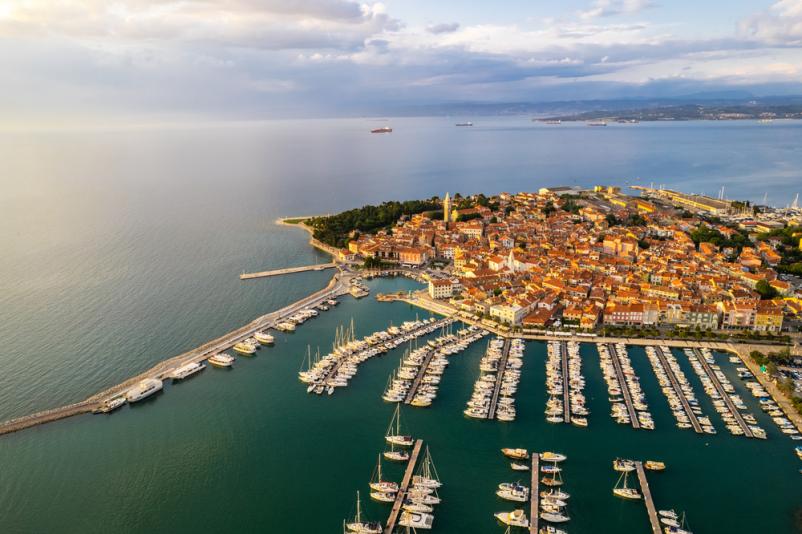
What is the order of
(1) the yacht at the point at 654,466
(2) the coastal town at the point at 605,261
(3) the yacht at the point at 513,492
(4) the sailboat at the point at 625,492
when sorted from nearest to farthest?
1. (3) the yacht at the point at 513,492
2. (4) the sailboat at the point at 625,492
3. (1) the yacht at the point at 654,466
4. (2) the coastal town at the point at 605,261

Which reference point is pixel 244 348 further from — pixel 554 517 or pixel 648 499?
pixel 648 499

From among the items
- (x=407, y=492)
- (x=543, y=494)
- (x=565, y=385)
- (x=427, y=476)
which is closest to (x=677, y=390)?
(x=565, y=385)

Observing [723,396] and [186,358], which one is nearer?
[723,396]

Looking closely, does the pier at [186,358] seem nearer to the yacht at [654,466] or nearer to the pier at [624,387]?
the pier at [624,387]

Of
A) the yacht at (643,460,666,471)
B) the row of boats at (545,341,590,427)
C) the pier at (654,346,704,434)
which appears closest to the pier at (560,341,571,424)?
the row of boats at (545,341,590,427)

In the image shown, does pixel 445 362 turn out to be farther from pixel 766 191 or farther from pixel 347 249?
pixel 766 191

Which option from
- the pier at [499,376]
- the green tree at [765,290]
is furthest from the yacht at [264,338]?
the green tree at [765,290]
